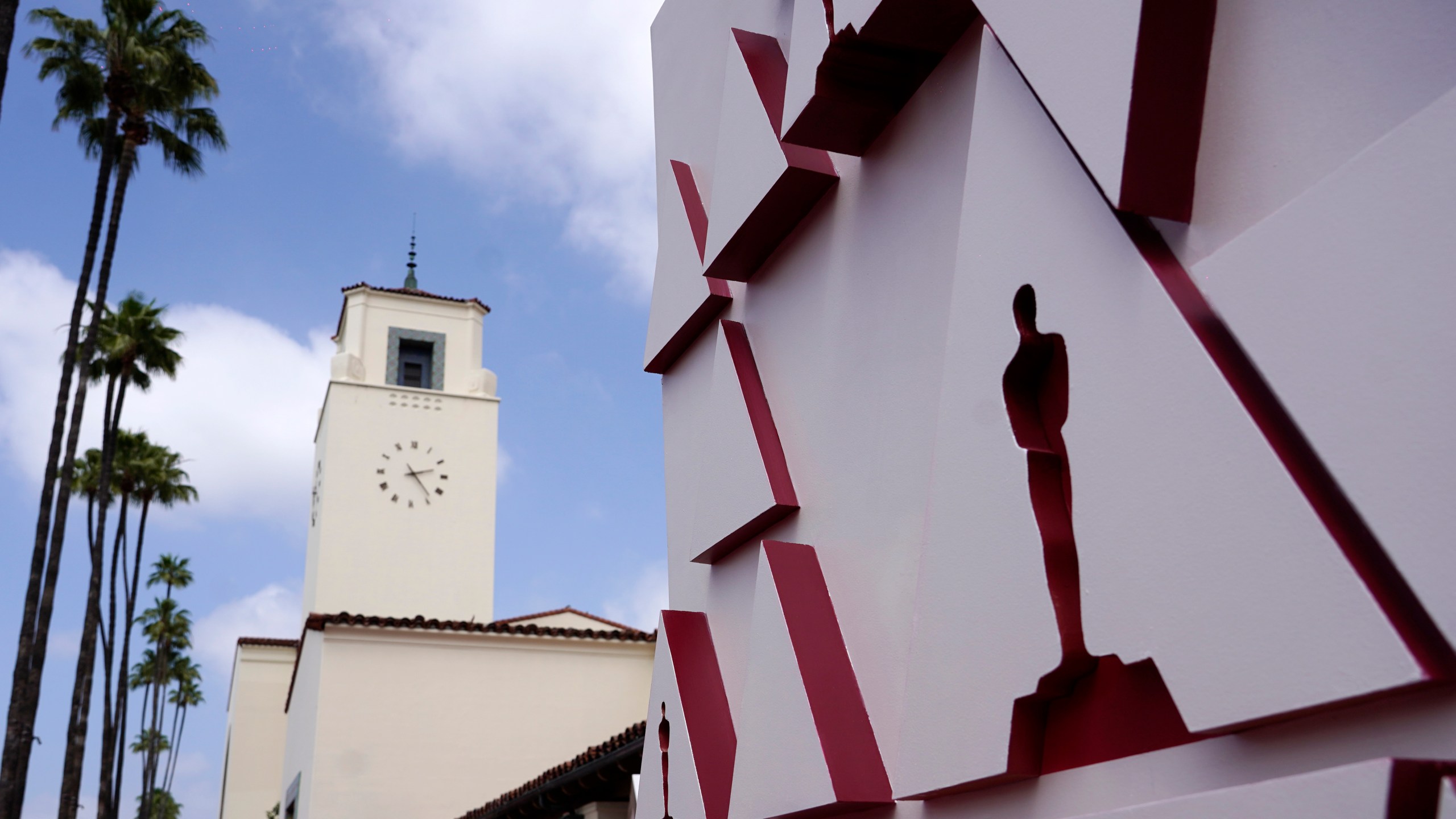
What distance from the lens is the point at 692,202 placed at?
22.4 ft

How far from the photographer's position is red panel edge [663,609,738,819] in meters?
5.32

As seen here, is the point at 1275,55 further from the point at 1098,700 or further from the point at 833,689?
the point at 833,689

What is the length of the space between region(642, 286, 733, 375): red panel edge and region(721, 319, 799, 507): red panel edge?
29cm

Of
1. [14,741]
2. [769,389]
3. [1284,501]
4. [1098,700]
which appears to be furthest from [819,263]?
[14,741]

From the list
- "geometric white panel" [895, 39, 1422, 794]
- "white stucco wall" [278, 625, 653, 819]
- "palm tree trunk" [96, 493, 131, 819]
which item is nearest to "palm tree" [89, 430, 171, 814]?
"palm tree trunk" [96, 493, 131, 819]

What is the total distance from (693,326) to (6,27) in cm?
571

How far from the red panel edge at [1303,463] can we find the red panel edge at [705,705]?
290 centimetres

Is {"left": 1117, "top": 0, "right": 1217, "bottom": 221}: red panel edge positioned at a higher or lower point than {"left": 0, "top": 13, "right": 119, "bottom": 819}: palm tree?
lower

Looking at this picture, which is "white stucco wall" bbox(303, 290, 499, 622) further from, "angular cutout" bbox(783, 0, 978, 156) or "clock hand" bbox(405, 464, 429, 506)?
"angular cutout" bbox(783, 0, 978, 156)

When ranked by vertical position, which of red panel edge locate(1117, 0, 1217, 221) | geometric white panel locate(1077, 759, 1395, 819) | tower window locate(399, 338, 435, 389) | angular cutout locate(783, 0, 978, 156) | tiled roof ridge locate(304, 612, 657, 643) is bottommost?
geometric white panel locate(1077, 759, 1395, 819)

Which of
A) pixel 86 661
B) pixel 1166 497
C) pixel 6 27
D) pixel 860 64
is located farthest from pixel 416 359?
pixel 1166 497

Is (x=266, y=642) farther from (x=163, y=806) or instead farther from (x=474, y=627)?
(x=163, y=806)

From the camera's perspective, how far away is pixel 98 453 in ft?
118

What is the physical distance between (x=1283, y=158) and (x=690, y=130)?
5.10m
